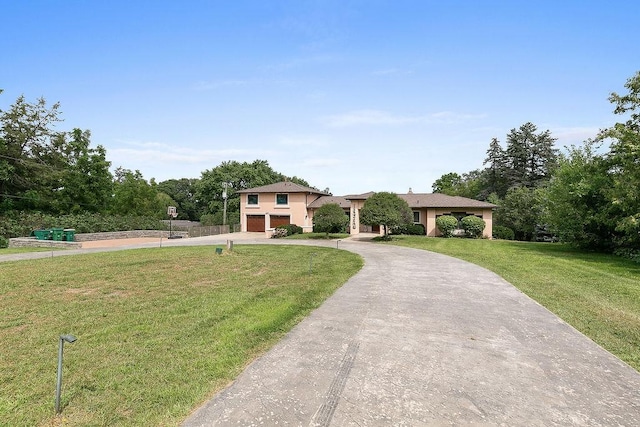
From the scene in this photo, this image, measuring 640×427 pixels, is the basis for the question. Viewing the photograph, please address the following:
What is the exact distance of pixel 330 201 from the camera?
3388cm

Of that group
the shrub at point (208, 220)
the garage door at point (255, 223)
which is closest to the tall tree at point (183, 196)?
the shrub at point (208, 220)

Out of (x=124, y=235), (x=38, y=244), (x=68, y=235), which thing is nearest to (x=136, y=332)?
(x=38, y=244)

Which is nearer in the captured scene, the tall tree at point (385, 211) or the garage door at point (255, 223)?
the tall tree at point (385, 211)

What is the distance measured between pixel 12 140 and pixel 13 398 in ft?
125

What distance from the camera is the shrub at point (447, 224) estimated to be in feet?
88.7

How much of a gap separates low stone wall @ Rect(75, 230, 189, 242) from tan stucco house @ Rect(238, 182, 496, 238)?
7.63 meters

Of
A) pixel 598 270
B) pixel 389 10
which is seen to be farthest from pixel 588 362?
pixel 389 10

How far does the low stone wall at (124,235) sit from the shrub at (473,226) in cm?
2554

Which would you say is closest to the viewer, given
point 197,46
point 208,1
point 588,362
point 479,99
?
point 588,362

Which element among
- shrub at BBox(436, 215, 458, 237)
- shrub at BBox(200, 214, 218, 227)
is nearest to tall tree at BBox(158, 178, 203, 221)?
shrub at BBox(200, 214, 218, 227)

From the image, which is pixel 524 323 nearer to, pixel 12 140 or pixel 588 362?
pixel 588 362

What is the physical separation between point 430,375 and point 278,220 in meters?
29.7

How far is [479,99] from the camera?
15406 millimetres

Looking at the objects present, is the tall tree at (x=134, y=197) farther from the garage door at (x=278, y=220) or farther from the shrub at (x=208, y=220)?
the garage door at (x=278, y=220)
